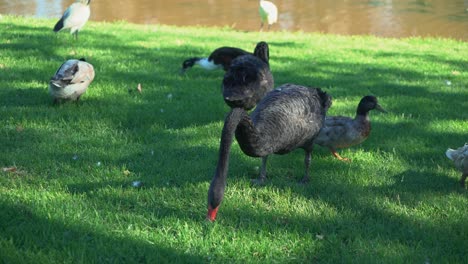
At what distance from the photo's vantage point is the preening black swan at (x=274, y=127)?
375 centimetres

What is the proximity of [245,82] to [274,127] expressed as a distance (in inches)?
73.4

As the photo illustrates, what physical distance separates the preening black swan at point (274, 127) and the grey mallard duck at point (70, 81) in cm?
302

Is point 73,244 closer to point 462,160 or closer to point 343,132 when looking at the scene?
point 343,132

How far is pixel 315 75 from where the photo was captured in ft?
31.0

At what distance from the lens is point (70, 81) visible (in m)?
6.94

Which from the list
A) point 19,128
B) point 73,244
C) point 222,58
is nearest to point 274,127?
point 73,244

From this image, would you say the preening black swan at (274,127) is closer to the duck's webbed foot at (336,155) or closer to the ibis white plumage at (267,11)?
the duck's webbed foot at (336,155)

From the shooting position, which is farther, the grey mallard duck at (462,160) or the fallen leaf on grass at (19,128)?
the fallen leaf on grass at (19,128)

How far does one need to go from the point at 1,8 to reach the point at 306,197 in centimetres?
1977

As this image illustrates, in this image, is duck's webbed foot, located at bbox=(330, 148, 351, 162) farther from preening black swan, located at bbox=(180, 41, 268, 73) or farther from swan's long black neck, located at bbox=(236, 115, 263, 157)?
preening black swan, located at bbox=(180, 41, 268, 73)

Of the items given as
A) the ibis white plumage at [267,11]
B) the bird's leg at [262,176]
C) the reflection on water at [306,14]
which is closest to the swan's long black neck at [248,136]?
the bird's leg at [262,176]

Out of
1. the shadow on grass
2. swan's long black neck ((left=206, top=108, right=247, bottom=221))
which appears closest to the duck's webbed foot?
swan's long black neck ((left=206, top=108, right=247, bottom=221))

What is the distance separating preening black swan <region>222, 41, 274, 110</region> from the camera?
246 inches

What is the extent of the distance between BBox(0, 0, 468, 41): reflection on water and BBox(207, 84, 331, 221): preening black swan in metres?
13.6
